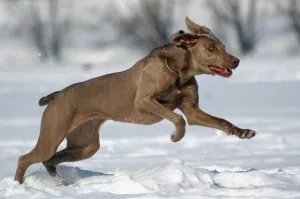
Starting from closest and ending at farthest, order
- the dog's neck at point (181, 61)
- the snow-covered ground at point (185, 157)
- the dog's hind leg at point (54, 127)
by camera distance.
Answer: the snow-covered ground at point (185, 157)
the dog's neck at point (181, 61)
the dog's hind leg at point (54, 127)

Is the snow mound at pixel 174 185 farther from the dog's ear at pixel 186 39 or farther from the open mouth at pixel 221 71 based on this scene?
the dog's ear at pixel 186 39

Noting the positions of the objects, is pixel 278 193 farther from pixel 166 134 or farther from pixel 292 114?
pixel 292 114

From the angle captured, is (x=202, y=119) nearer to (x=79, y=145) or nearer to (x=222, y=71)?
(x=222, y=71)

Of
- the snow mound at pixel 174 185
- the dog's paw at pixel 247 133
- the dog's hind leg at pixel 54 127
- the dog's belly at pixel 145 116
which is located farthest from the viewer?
the dog's hind leg at pixel 54 127

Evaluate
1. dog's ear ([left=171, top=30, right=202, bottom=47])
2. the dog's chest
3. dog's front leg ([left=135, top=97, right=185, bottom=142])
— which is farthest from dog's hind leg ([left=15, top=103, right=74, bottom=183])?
dog's ear ([left=171, top=30, right=202, bottom=47])

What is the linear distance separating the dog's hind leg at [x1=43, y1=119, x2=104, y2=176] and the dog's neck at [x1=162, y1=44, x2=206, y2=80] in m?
1.19

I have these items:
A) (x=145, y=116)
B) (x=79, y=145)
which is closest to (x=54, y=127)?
(x=79, y=145)

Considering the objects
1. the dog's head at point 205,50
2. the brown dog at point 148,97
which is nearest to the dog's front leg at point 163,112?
the brown dog at point 148,97

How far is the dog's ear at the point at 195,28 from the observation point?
8.97m

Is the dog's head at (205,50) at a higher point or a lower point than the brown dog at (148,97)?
higher

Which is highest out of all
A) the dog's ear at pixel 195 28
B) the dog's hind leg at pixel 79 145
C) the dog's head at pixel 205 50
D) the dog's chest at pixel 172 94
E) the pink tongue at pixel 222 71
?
the dog's ear at pixel 195 28

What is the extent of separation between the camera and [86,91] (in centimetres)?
940

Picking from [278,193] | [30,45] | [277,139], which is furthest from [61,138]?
[30,45]

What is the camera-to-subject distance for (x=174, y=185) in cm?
835
